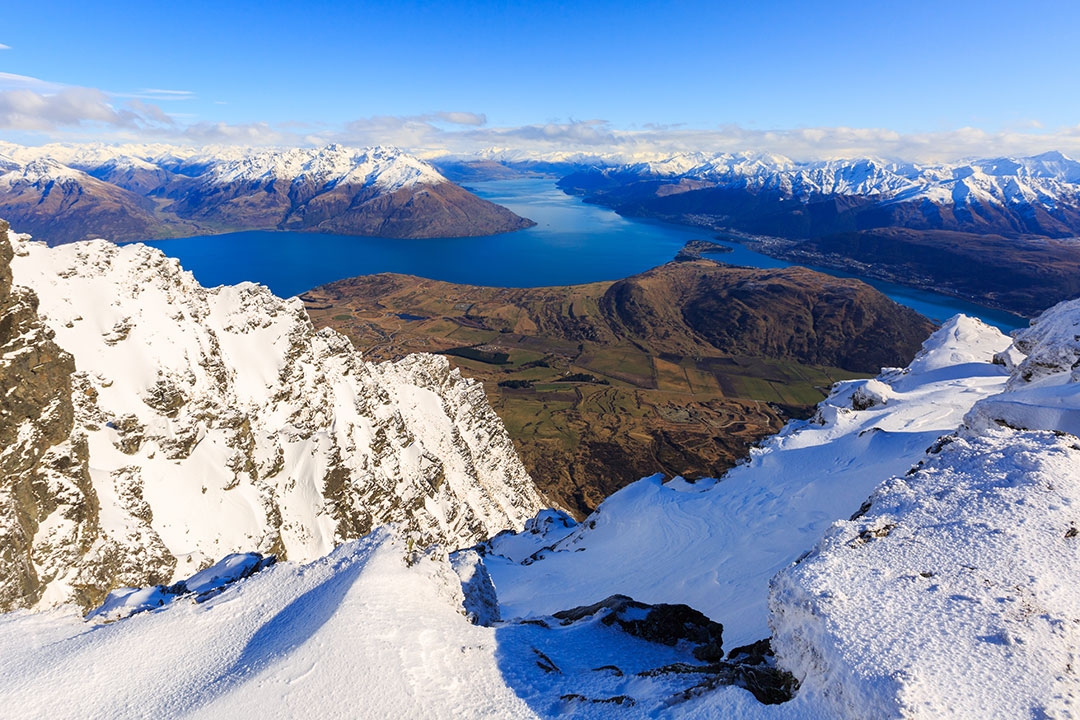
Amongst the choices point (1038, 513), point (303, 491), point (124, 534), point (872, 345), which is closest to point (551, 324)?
point (872, 345)

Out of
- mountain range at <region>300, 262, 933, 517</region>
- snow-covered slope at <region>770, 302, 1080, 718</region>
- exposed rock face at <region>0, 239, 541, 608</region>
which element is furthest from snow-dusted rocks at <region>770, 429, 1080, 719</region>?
mountain range at <region>300, 262, 933, 517</region>

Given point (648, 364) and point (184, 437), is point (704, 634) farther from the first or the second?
point (648, 364)

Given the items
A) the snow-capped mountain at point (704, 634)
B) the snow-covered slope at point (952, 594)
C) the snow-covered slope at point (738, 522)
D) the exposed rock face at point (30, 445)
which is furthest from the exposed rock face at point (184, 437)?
the snow-covered slope at point (952, 594)

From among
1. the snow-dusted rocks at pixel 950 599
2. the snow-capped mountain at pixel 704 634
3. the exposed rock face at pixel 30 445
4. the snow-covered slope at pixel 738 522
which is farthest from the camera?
A: the snow-covered slope at pixel 738 522

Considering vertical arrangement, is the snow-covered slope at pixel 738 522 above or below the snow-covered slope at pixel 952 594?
below

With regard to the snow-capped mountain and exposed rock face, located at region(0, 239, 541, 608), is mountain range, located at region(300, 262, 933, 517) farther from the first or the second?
the snow-capped mountain

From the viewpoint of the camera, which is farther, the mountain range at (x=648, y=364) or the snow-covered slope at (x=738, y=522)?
the mountain range at (x=648, y=364)

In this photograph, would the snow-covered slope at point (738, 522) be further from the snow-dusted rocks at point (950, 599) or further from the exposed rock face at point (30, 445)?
the exposed rock face at point (30, 445)

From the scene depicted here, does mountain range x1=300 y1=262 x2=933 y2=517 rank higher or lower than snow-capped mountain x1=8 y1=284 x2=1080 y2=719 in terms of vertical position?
lower
